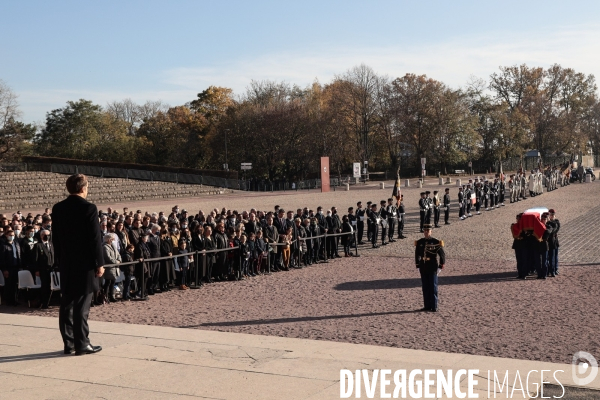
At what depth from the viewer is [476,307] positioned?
12.8 metres

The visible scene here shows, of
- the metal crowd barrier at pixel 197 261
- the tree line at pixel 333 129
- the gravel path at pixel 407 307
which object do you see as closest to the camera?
the gravel path at pixel 407 307

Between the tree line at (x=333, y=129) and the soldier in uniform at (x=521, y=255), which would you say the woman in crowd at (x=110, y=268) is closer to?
the soldier in uniform at (x=521, y=255)

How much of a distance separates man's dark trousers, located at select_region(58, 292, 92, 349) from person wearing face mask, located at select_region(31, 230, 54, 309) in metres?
6.22

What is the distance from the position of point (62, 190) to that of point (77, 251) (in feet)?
154

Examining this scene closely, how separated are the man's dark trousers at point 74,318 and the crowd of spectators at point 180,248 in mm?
5820

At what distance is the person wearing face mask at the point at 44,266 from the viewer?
44.3ft

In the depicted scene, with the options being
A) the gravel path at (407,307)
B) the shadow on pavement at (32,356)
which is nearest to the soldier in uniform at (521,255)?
the gravel path at (407,307)

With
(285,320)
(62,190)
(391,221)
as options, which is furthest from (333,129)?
(285,320)

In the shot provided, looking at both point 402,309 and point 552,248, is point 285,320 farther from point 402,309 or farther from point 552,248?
point 552,248

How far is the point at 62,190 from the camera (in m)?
51.7

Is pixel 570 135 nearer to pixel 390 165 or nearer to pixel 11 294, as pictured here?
pixel 390 165

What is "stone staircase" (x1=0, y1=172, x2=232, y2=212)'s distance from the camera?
47281mm

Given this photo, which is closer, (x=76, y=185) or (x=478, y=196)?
(x=76, y=185)

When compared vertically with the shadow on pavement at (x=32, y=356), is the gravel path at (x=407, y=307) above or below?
below
